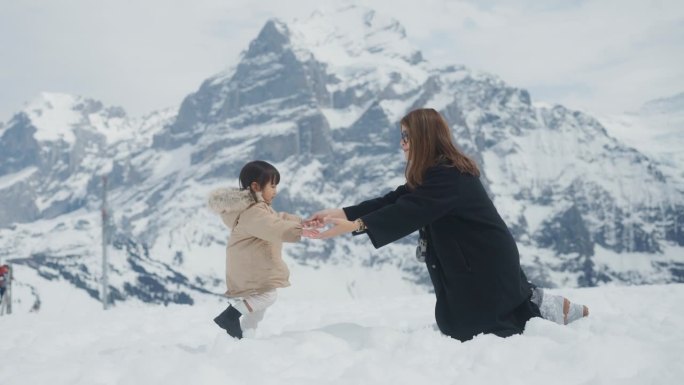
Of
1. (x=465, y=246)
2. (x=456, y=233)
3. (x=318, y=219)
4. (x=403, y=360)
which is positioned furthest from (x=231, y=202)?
(x=403, y=360)

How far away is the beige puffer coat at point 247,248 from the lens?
7.94 metres

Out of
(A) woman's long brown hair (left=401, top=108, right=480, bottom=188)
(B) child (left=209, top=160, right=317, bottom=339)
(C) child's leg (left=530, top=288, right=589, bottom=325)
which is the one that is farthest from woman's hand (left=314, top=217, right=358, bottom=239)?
(C) child's leg (left=530, top=288, right=589, bottom=325)

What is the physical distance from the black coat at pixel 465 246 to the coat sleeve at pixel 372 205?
3.87 feet

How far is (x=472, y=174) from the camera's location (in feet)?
21.5

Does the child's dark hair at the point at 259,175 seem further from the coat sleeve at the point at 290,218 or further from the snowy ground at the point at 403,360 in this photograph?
the snowy ground at the point at 403,360

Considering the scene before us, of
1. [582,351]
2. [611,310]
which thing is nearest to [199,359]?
[582,351]

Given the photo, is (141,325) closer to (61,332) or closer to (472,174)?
(61,332)

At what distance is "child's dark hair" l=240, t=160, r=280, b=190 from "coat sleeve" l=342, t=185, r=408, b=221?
1110 millimetres

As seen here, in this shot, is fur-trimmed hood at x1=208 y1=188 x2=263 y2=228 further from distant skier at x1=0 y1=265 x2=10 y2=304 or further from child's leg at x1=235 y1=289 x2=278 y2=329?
distant skier at x1=0 y1=265 x2=10 y2=304

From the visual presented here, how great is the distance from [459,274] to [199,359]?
275cm

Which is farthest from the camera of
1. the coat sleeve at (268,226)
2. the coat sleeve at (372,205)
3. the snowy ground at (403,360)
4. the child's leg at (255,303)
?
the child's leg at (255,303)

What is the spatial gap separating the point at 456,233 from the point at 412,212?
601 millimetres

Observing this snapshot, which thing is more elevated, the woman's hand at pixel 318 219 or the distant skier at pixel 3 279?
the woman's hand at pixel 318 219

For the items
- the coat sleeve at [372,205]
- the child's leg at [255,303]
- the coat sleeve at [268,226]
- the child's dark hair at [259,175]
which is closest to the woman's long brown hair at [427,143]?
the coat sleeve at [372,205]
